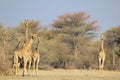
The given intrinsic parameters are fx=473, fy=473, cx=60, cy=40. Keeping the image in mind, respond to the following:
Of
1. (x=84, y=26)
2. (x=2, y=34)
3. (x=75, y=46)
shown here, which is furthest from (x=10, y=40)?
(x=84, y=26)

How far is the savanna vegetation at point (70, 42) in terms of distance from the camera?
44375 millimetres

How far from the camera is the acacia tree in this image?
5212 cm

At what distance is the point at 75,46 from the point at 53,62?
656cm

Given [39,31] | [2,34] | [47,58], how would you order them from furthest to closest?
[39,31]
[47,58]
[2,34]

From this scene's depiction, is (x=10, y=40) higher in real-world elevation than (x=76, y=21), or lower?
lower

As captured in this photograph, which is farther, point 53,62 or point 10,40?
point 53,62

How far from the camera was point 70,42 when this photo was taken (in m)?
51.8

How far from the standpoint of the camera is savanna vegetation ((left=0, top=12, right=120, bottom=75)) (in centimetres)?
4438

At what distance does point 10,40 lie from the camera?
41.1 meters

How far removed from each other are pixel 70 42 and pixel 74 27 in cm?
292

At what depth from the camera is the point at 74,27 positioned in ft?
177

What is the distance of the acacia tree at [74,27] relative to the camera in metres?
52.1

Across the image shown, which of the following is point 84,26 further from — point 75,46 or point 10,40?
point 10,40

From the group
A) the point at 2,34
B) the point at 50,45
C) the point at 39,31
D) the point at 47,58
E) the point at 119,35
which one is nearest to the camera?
the point at 2,34
